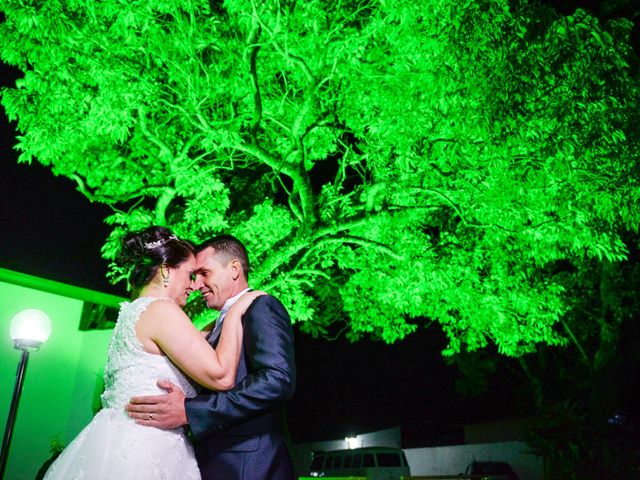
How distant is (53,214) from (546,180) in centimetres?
1075

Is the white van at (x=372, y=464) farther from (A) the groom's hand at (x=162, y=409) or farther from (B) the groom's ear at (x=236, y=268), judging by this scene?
(A) the groom's hand at (x=162, y=409)

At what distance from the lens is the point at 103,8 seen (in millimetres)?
7719

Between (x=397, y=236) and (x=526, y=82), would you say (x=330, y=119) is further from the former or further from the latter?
(x=526, y=82)

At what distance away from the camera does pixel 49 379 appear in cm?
1220

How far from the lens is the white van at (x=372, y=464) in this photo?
18734 millimetres

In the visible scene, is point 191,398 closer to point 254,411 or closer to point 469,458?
point 254,411

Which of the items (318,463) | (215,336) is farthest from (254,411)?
(318,463)

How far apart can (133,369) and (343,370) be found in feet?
91.3

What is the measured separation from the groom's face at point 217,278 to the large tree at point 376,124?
5.23 metres

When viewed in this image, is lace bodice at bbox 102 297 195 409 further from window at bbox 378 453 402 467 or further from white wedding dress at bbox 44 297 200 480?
window at bbox 378 453 402 467

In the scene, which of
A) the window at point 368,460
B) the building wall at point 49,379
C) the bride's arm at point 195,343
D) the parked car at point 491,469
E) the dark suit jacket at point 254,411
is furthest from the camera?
the window at point 368,460

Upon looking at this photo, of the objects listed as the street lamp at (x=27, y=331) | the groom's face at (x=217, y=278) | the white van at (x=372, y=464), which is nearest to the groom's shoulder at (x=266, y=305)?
the groom's face at (x=217, y=278)

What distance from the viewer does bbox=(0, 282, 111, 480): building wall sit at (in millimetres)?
11359

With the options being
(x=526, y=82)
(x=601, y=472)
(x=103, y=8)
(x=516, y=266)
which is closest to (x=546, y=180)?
(x=526, y=82)
